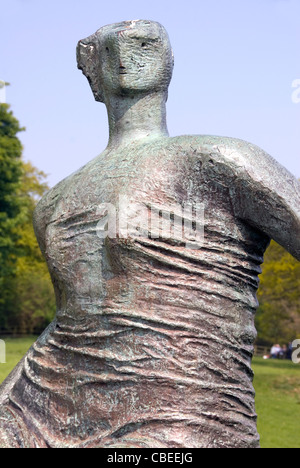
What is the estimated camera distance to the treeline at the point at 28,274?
1014 inches

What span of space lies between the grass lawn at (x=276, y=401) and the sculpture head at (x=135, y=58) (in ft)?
34.8

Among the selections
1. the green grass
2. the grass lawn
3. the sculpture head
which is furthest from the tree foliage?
the sculpture head

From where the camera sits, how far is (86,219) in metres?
3.64

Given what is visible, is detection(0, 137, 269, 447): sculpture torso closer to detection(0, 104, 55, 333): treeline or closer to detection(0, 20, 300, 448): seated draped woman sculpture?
detection(0, 20, 300, 448): seated draped woman sculpture

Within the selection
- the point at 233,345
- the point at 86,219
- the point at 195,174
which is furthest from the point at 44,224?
the point at 233,345

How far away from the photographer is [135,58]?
3.79 m

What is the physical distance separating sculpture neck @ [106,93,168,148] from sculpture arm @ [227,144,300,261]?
0.68 metres

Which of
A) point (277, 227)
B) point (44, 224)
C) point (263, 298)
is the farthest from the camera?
point (263, 298)

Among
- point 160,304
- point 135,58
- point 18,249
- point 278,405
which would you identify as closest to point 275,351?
point 18,249

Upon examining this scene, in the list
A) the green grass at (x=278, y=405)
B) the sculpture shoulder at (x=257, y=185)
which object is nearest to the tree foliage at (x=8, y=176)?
the green grass at (x=278, y=405)

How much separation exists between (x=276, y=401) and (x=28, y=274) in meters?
21.3

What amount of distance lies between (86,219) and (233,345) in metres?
1.00
